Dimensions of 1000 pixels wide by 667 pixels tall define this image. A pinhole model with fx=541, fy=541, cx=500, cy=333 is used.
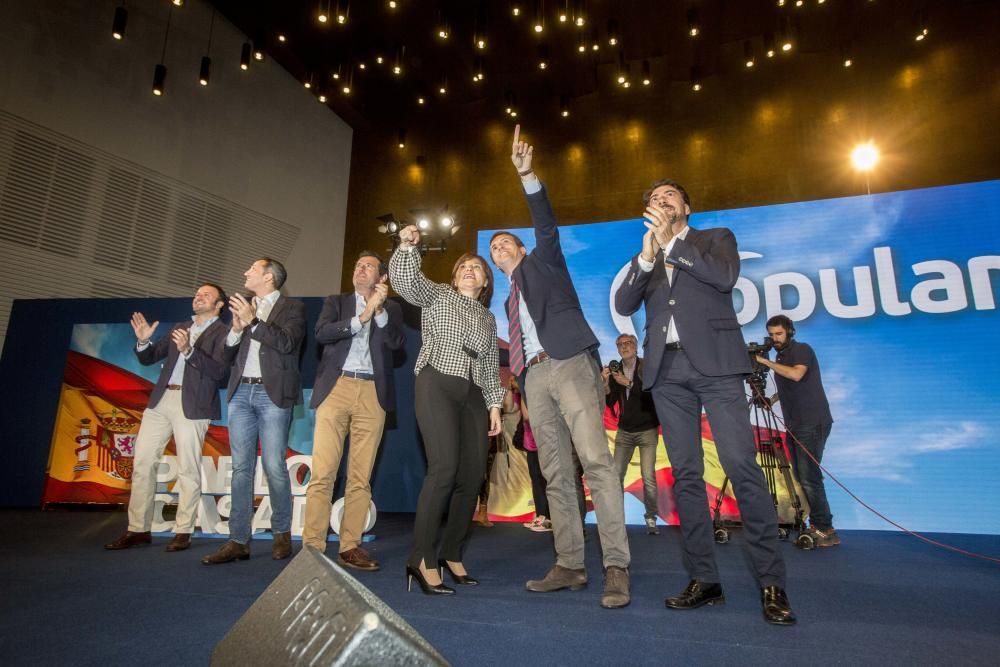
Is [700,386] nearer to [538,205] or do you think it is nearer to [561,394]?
[561,394]

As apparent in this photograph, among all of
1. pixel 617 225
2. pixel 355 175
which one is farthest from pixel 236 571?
pixel 355 175

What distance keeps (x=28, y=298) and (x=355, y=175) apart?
17.4 ft

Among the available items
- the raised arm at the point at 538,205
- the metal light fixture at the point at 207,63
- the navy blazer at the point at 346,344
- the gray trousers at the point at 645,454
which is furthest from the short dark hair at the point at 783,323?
the metal light fixture at the point at 207,63

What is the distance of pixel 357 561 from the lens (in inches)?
103

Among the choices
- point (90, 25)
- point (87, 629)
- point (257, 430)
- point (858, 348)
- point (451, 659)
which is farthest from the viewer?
point (90, 25)

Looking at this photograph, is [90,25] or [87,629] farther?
[90,25]

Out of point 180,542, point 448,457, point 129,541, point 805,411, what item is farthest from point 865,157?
point 129,541

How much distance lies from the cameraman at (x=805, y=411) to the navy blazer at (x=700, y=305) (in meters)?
1.95

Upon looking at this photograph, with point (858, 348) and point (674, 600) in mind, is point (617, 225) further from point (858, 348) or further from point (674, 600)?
point (674, 600)

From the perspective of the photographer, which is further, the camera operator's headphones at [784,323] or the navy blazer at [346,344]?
the camera operator's headphones at [784,323]

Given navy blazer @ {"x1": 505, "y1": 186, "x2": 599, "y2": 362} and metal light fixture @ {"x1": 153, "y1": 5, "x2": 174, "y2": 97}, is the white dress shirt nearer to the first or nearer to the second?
navy blazer @ {"x1": 505, "y1": 186, "x2": 599, "y2": 362}

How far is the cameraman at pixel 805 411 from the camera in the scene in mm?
3721

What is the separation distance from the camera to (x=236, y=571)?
2.53 meters

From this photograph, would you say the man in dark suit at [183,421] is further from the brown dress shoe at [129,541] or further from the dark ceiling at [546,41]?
the dark ceiling at [546,41]
